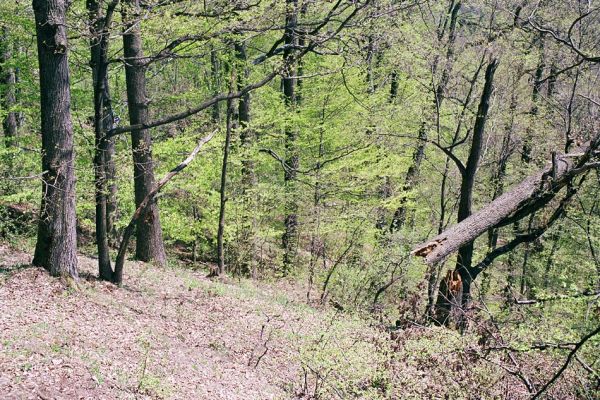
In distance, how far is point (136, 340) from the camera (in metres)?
6.88

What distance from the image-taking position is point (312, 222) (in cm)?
1394

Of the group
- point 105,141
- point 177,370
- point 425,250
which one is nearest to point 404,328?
point 425,250

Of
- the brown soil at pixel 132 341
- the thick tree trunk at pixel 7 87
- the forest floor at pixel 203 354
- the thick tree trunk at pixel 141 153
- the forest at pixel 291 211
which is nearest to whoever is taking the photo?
the brown soil at pixel 132 341

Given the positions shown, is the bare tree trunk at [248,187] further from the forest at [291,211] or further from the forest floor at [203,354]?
the forest floor at [203,354]

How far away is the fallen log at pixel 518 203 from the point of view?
318 inches

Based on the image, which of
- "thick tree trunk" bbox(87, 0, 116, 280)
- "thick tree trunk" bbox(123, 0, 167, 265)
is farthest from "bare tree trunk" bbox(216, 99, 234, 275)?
"thick tree trunk" bbox(87, 0, 116, 280)

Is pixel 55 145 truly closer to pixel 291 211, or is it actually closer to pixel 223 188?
pixel 223 188

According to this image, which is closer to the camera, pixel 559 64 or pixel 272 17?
pixel 272 17

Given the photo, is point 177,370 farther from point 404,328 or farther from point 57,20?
point 57,20

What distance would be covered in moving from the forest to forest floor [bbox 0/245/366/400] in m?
0.04

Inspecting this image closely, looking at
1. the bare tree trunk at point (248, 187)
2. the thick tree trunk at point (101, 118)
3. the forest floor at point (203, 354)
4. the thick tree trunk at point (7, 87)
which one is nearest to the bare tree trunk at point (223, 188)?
the bare tree trunk at point (248, 187)

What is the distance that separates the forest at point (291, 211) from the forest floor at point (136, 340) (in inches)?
1.6

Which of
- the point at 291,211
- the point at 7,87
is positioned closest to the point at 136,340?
the point at 291,211

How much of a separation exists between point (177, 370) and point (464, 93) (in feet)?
43.0
